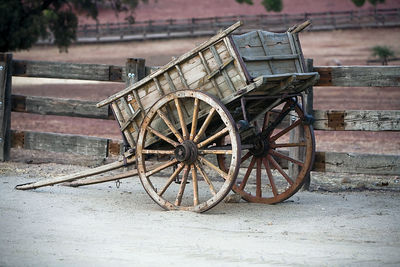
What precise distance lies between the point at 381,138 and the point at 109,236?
9.56 meters

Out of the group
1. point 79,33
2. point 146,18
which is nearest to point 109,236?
point 79,33

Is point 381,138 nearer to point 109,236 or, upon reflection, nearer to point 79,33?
point 109,236

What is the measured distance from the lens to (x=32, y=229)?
19.2 feet

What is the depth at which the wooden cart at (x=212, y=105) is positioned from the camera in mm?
6105

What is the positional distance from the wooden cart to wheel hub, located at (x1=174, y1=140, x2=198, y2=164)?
1 cm

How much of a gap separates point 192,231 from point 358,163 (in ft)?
9.77

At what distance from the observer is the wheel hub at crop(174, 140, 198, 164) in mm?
6340

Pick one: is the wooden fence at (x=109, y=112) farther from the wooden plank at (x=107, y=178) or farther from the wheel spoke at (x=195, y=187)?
the wheel spoke at (x=195, y=187)

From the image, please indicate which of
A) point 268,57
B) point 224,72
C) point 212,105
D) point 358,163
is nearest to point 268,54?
point 268,57

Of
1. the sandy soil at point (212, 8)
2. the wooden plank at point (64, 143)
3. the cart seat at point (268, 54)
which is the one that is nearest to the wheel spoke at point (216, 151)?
the cart seat at point (268, 54)

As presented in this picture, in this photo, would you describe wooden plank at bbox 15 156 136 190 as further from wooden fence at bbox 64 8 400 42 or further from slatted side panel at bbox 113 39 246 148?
wooden fence at bbox 64 8 400 42

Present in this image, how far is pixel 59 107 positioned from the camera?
9.62 meters

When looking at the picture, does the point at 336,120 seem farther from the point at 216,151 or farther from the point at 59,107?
the point at 59,107

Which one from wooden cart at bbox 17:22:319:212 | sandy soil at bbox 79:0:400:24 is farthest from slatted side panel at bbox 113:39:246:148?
sandy soil at bbox 79:0:400:24
